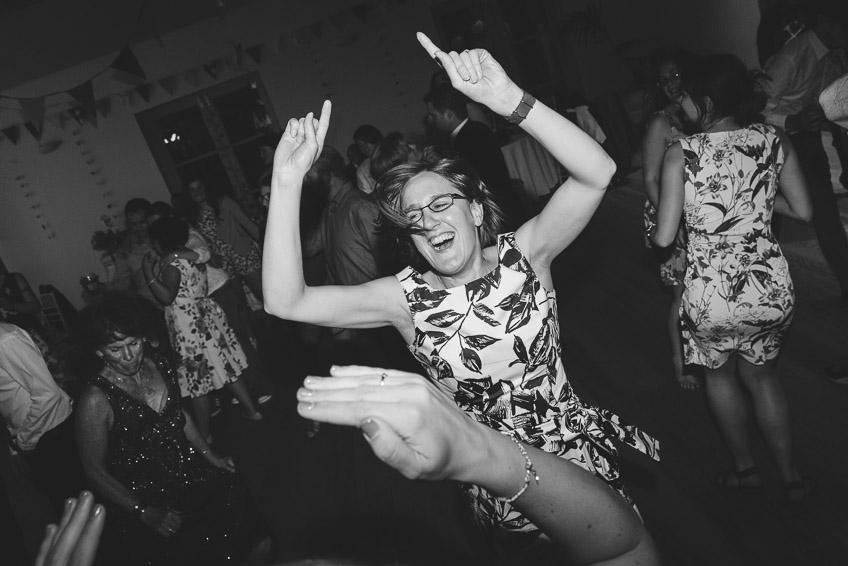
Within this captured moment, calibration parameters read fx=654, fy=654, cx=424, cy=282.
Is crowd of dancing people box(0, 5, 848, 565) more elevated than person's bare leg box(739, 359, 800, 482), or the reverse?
crowd of dancing people box(0, 5, 848, 565)

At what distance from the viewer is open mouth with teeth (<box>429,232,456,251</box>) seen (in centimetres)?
161

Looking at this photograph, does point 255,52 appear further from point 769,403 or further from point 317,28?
point 769,403

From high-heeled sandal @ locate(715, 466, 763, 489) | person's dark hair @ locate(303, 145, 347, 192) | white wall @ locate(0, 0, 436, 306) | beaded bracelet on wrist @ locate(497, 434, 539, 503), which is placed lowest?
high-heeled sandal @ locate(715, 466, 763, 489)

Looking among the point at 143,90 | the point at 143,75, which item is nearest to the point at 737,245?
the point at 143,75

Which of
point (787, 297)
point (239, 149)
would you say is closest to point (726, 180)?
point (787, 297)

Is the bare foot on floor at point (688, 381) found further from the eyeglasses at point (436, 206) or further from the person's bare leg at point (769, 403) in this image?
the eyeglasses at point (436, 206)

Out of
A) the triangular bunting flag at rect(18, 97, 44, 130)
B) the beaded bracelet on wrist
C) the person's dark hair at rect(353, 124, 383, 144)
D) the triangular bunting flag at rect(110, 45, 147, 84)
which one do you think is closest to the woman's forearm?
the beaded bracelet on wrist

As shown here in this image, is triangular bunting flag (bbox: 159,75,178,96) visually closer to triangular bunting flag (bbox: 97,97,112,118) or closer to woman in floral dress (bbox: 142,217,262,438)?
triangular bunting flag (bbox: 97,97,112,118)

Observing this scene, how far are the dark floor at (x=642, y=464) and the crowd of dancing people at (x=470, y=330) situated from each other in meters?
0.15

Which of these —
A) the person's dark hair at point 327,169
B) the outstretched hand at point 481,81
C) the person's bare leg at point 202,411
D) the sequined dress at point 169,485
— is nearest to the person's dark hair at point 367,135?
the person's dark hair at point 327,169

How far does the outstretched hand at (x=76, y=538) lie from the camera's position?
75 centimetres

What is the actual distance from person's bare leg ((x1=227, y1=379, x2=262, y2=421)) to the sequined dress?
1.90 meters

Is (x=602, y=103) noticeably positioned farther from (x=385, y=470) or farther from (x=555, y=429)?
(x=555, y=429)

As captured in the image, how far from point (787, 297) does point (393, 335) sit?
2.29 meters
